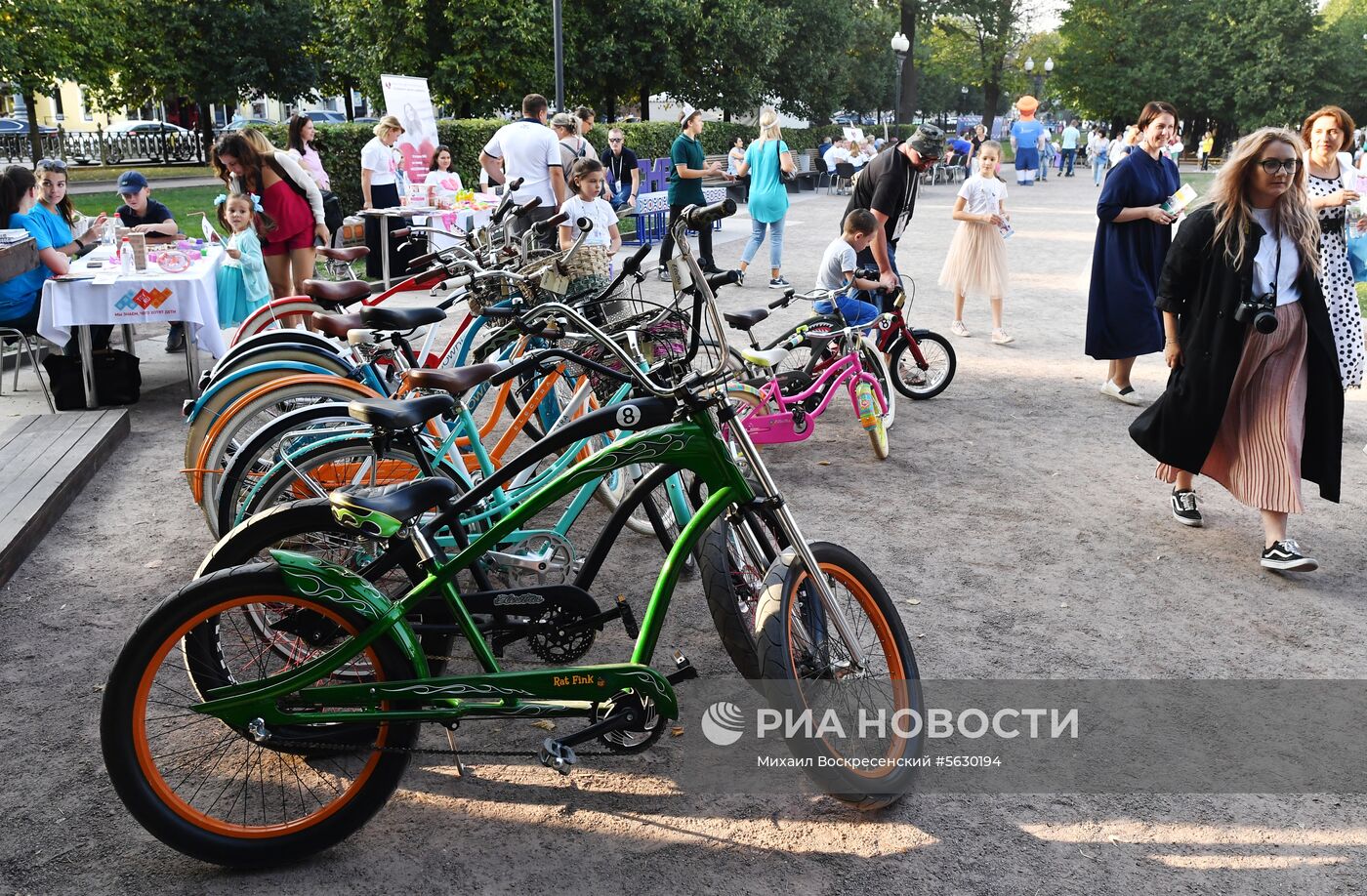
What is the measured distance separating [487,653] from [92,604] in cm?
237

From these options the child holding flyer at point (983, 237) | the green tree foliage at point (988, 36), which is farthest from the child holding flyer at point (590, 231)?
the green tree foliage at point (988, 36)

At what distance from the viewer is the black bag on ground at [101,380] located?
738 centimetres

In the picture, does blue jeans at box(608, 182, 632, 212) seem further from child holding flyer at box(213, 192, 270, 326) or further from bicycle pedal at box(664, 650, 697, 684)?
bicycle pedal at box(664, 650, 697, 684)

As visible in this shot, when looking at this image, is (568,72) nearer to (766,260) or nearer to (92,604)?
(766,260)

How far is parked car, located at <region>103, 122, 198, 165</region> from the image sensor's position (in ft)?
121

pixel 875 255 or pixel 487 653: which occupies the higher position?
pixel 875 255

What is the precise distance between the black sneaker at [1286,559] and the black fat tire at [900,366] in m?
3.07

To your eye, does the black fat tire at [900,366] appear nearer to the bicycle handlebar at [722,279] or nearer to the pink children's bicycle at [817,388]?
the pink children's bicycle at [817,388]

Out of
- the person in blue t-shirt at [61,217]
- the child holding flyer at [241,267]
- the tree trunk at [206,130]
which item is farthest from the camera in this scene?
the tree trunk at [206,130]

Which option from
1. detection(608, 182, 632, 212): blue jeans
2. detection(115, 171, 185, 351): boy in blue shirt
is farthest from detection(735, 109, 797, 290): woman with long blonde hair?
detection(115, 171, 185, 351): boy in blue shirt

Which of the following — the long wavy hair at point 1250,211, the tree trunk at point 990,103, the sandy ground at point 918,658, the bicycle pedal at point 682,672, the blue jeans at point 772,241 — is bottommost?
the sandy ground at point 918,658

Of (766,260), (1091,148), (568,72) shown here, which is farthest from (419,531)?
(1091,148)

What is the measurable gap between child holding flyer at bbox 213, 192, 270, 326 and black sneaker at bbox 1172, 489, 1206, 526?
237 inches

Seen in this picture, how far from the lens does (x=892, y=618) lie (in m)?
3.31
